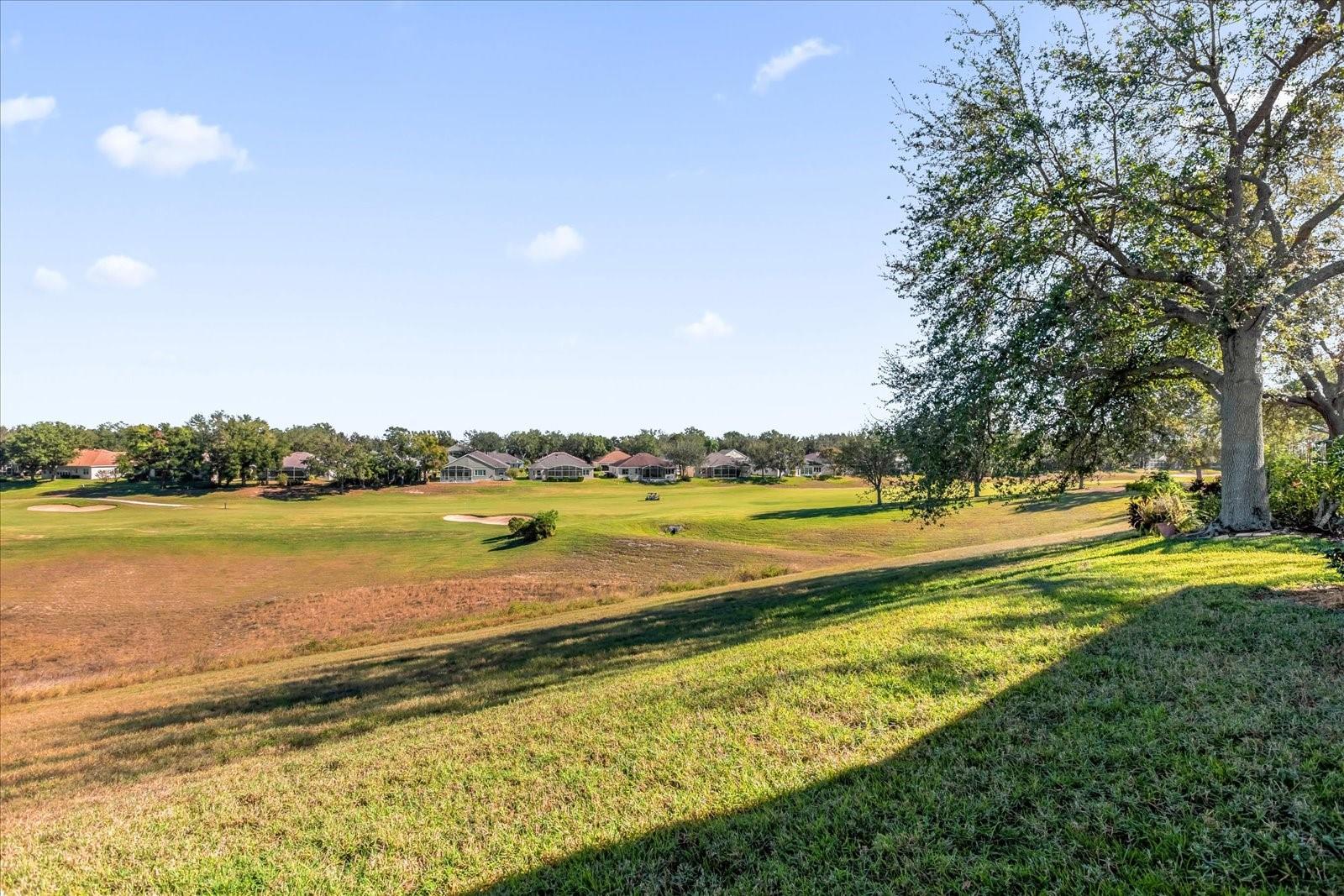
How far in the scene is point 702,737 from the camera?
6.31m

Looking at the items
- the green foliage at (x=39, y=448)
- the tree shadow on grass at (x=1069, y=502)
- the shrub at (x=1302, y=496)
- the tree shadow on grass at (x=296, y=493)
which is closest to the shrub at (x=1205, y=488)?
the shrub at (x=1302, y=496)

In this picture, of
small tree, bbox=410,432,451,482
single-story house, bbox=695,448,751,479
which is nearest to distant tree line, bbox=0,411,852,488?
small tree, bbox=410,432,451,482

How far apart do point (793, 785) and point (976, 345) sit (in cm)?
1181

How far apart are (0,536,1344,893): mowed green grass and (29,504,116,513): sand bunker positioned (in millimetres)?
63376

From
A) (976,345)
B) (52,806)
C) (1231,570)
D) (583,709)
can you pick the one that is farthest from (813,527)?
(52,806)

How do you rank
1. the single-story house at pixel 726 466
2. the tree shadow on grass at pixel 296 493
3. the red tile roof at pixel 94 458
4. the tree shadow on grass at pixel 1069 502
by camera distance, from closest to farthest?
the tree shadow on grass at pixel 1069 502 < the tree shadow on grass at pixel 296 493 < the red tile roof at pixel 94 458 < the single-story house at pixel 726 466

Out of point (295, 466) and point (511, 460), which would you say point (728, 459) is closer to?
point (511, 460)

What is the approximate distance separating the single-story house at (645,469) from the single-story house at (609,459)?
82.9 inches

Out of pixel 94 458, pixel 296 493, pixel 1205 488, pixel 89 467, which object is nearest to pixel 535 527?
pixel 1205 488

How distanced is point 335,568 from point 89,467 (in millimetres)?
118340

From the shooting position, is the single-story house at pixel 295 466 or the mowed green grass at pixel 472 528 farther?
the single-story house at pixel 295 466

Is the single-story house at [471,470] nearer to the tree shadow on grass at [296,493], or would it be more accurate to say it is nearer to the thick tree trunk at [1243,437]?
the tree shadow on grass at [296,493]

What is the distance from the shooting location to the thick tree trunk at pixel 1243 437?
44.4 feet

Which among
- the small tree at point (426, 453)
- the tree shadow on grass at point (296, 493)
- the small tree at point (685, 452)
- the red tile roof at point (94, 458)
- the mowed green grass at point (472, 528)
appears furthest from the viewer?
the small tree at point (685, 452)
